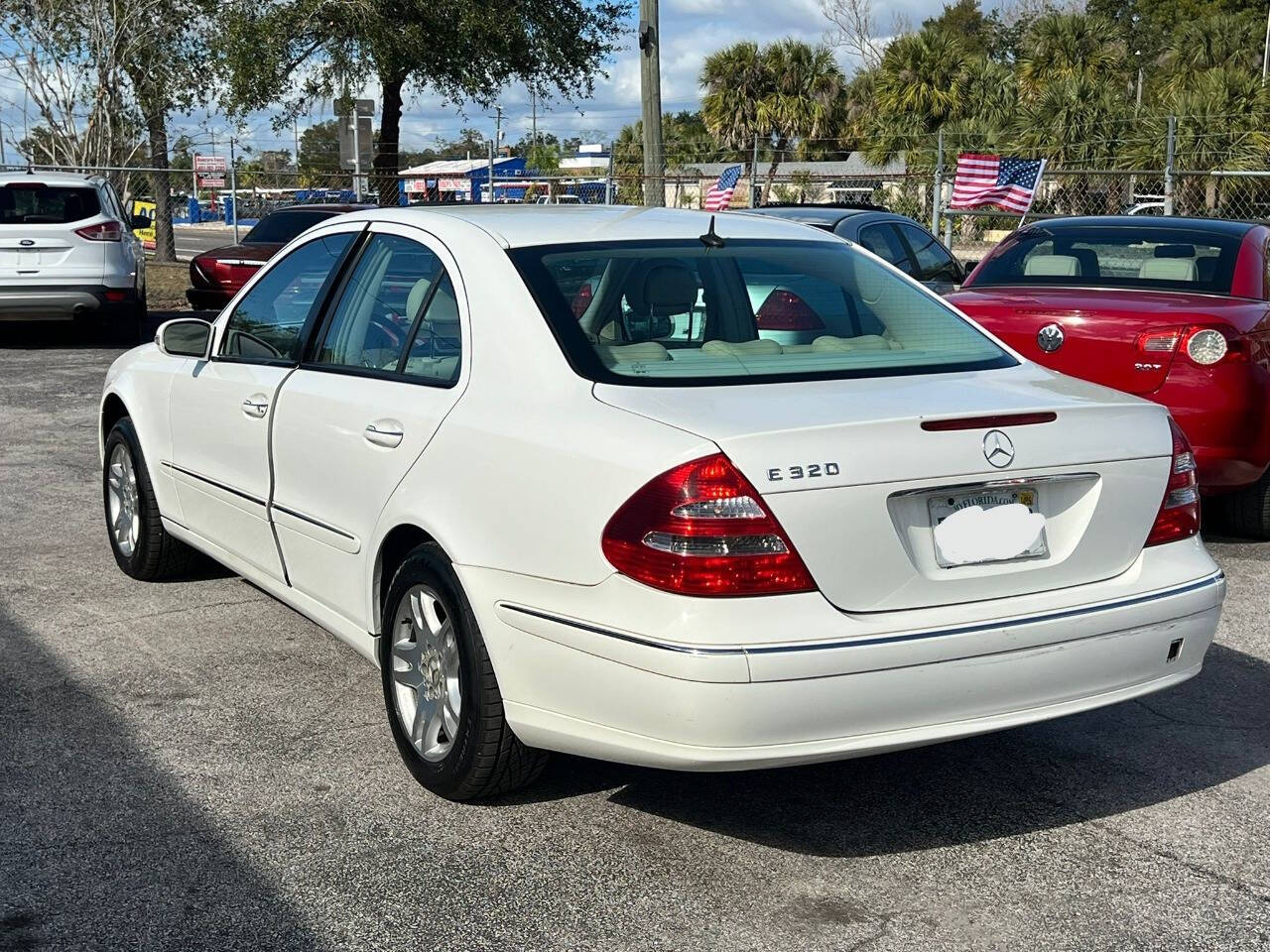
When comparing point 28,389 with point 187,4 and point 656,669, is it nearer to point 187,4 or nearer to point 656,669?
point 656,669

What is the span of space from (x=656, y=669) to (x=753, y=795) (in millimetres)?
973

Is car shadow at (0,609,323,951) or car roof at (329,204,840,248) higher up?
car roof at (329,204,840,248)

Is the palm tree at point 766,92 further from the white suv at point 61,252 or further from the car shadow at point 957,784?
the car shadow at point 957,784

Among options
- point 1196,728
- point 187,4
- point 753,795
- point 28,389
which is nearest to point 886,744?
point 753,795

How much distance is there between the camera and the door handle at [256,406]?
4.93 metres

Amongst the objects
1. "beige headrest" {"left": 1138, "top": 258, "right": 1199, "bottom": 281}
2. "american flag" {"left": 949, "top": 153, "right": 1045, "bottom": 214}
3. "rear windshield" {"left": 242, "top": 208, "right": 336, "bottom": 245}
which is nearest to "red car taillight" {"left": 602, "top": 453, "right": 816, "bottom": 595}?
"beige headrest" {"left": 1138, "top": 258, "right": 1199, "bottom": 281}

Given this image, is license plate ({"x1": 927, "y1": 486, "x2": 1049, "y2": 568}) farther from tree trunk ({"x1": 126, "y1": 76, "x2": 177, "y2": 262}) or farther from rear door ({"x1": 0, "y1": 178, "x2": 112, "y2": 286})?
tree trunk ({"x1": 126, "y1": 76, "x2": 177, "y2": 262})

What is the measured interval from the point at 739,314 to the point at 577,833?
153cm

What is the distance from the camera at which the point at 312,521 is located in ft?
15.1

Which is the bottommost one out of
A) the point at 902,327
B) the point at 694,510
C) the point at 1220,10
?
the point at 694,510

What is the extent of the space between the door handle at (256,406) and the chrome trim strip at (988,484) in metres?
2.31

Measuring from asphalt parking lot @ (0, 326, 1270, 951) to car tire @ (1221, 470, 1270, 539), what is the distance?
211 centimetres

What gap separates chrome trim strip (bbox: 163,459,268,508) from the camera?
5.00 m

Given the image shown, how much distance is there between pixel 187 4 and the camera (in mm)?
24250
